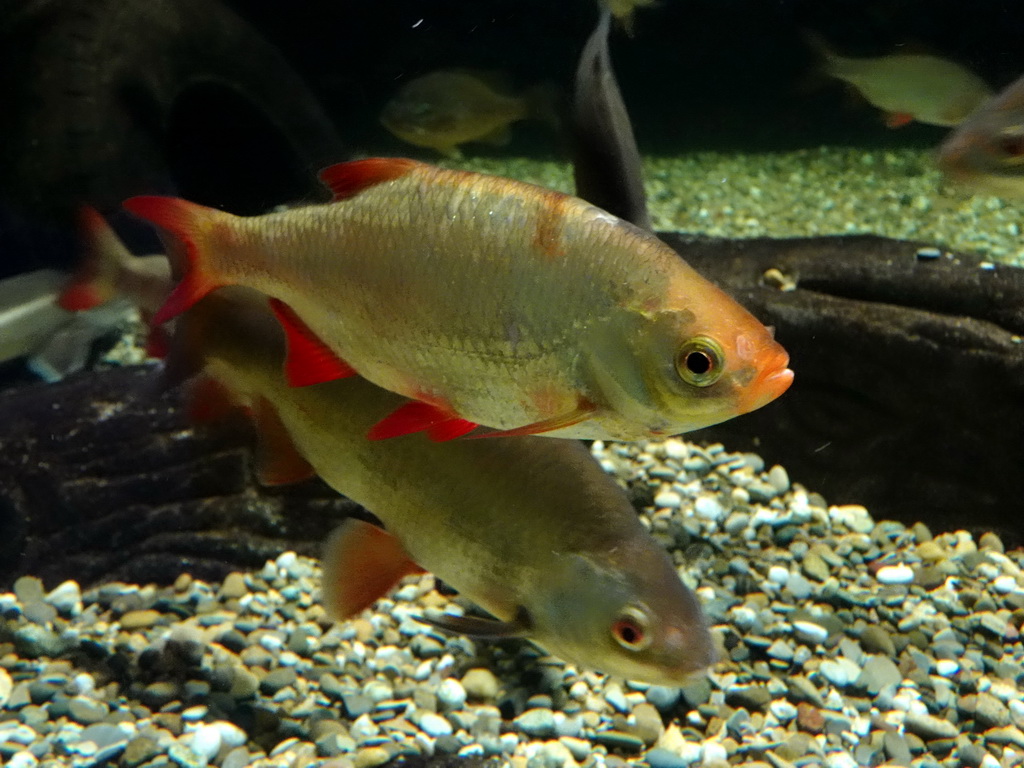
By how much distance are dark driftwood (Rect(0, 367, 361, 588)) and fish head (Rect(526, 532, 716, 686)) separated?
2.33 m

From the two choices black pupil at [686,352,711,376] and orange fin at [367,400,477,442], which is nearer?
black pupil at [686,352,711,376]

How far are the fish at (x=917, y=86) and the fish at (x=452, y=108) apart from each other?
263 centimetres

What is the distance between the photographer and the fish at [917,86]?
20.7 feet

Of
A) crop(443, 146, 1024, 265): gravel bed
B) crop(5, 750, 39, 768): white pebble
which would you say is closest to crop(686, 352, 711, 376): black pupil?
crop(5, 750, 39, 768): white pebble

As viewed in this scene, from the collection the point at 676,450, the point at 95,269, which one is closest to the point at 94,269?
the point at 95,269

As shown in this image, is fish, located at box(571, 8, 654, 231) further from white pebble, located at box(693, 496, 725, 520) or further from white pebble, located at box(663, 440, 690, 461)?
white pebble, located at box(663, 440, 690, 461)

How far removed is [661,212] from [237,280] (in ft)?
28.9

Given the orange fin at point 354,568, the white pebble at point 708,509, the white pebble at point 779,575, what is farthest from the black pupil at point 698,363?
the white pebble at point 708,509

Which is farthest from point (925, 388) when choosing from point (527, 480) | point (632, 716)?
point (527, 480)

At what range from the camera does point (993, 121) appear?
3561mm

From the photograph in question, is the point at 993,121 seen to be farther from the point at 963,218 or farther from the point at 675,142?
the point at 675,142

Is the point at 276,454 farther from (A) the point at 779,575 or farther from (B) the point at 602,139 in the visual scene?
(A) the point at 779,575

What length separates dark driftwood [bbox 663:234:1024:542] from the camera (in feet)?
13.7

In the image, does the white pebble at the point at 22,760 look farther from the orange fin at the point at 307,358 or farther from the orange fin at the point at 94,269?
the orange fin at the point at 307,358
